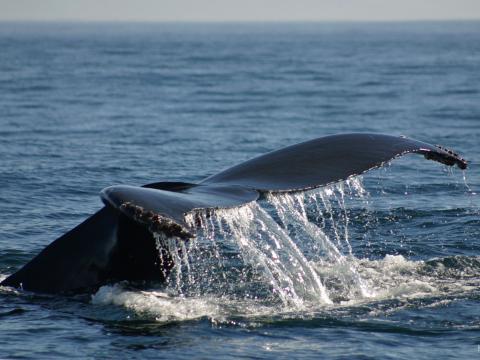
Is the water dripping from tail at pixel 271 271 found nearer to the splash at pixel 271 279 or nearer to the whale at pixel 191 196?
the splash at pixel 271 279

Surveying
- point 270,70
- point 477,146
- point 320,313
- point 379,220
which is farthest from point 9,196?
point 270,70

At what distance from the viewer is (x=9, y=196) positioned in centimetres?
1147

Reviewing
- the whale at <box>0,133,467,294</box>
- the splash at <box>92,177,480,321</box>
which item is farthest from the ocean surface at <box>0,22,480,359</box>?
the whale at <box>0,133,467,294</box>

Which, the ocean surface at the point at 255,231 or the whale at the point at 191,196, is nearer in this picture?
the whale at the point at 191,196

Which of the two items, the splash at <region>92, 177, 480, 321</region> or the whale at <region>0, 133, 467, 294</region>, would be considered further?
the splash at <region>92, 177, 480, 321</region>

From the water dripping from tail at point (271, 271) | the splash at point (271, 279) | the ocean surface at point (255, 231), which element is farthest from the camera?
the water dripping from tail at point (271, 271)

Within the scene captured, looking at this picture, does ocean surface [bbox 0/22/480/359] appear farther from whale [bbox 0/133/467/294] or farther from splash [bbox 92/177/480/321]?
whale [bbox 0/133/467/294]

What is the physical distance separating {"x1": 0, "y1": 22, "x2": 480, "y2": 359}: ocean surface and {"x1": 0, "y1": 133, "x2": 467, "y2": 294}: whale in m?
0.12

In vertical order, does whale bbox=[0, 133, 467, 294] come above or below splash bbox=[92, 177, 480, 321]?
above

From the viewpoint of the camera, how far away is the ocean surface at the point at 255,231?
20.6ft

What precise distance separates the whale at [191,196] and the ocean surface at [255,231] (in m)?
0.12

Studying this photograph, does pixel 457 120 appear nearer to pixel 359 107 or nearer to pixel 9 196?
pixel 359 107

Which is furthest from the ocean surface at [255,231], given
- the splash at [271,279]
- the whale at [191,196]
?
the whale at [191,196]

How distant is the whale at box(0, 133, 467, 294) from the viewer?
5.69m
